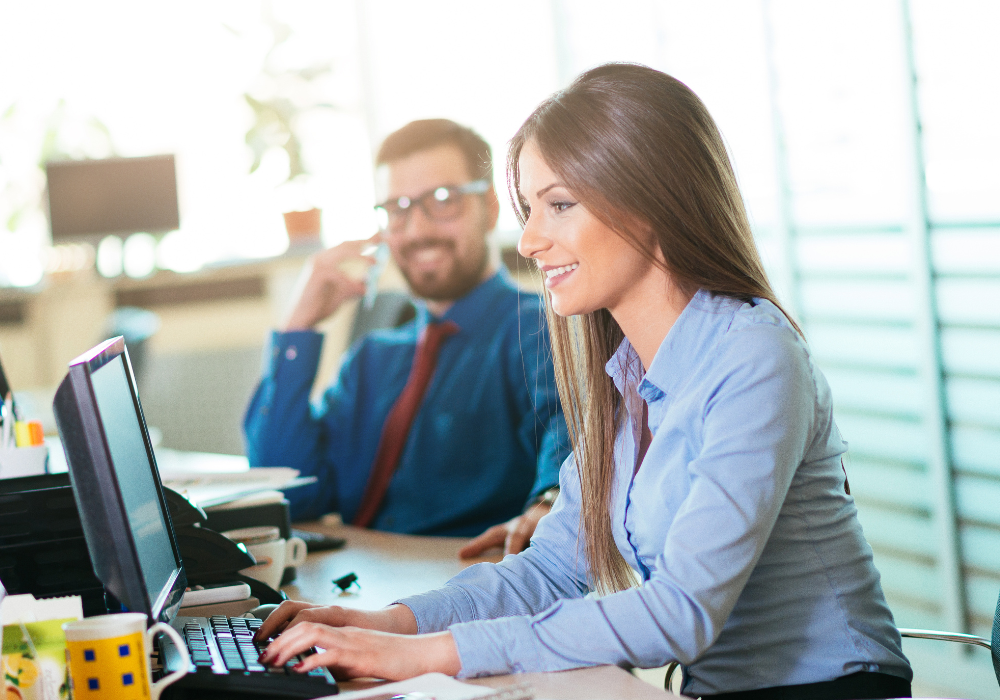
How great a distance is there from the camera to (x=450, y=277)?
7.67 feet

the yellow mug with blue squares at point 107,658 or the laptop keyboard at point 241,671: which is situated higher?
the yellow mug with blue squares at point 107,658

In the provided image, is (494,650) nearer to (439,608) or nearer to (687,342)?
(439,608)

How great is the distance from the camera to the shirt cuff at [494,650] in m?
1.05

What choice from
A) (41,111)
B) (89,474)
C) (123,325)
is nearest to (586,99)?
(89,474)

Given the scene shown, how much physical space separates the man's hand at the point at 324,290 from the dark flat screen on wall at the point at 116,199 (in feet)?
9.19

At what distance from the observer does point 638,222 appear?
4.01 ft

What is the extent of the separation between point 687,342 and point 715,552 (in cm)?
30

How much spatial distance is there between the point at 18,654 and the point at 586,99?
2.88 feet

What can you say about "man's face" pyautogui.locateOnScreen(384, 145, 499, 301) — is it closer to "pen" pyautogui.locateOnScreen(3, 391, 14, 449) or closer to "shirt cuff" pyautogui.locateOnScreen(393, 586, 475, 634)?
"pen" pyautogui.locateOnScreen(3, 391, 14, 449)

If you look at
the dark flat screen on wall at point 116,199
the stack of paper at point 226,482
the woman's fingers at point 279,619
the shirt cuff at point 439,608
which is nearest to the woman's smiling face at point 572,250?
the shirt cuff at point 439,608

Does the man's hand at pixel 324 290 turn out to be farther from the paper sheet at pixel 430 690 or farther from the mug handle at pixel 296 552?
the paper sheet at pixel 430 690

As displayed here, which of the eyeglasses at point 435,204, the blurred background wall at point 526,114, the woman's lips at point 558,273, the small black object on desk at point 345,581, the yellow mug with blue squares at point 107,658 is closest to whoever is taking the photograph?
the yellow mug with blue squares at point 107,658

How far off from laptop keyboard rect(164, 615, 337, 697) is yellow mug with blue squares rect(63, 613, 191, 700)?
0.32 ft

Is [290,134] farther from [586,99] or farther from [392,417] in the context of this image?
[586,99]
